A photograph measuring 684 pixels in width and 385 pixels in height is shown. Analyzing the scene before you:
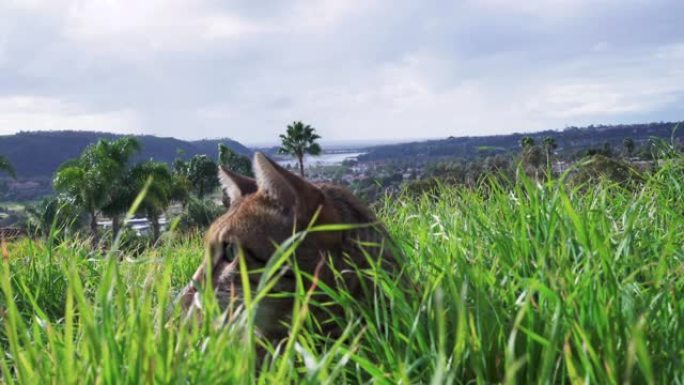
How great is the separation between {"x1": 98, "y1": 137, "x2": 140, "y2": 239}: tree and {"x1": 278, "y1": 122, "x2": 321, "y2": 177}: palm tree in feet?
43.7

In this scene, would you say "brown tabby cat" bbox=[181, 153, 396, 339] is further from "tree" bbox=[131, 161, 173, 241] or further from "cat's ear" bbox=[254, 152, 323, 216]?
"tree" bbox=[131, 161, 173, 241]

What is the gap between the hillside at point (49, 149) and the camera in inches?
5871

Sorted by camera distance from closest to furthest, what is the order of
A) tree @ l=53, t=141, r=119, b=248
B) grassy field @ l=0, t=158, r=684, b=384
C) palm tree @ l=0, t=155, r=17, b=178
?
grassy field @ l=0, t=158, r=684, b=384 → palm tree @ l=0, t=155, r=17, b=178 → tree @ l=53, t=141, r=119, b=248

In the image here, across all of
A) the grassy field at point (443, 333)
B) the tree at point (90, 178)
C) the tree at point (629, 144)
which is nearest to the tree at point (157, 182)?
the tree at point (90, 178)

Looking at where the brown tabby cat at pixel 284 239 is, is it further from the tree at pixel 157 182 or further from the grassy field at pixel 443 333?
the tree at pixel 157 182

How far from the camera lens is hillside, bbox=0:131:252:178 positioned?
149125 mm

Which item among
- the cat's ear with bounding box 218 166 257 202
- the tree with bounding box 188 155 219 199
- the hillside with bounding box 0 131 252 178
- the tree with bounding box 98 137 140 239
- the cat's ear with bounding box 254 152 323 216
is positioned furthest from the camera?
the hillside with bounding box 0 131 252 178

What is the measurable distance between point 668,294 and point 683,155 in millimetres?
2746

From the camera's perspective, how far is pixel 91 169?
1949 inches

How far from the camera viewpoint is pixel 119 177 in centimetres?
5181

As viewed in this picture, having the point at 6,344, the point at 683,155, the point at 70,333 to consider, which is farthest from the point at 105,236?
the point at 683,155

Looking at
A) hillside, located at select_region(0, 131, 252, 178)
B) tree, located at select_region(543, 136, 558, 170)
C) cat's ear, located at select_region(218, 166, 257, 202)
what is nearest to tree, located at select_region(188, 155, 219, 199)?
hillside, located at select_region(0, 131, 252, 178)

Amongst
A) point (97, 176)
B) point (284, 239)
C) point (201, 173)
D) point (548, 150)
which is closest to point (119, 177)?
point (97, 176)

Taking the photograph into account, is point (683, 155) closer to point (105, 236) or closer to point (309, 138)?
point (105, 236)
